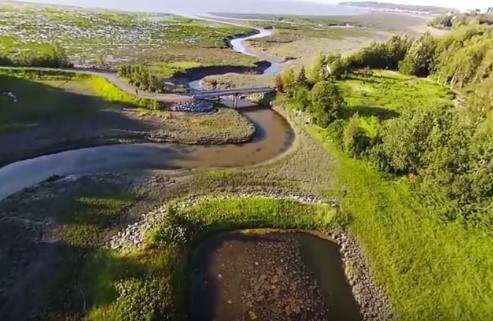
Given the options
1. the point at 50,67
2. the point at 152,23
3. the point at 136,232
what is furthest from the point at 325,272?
the point at 152,23

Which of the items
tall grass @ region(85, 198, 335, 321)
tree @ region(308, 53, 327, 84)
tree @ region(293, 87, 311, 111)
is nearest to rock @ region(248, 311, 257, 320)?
tall grass @ region(85, 198, 335, 321)

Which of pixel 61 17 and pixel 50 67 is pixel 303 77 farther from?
pixel 61 17

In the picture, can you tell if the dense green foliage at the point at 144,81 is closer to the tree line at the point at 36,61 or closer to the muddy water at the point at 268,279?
the tree line at the point at 36,61

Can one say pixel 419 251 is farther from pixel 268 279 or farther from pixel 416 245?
pixel 268 279

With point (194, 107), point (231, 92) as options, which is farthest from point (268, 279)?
point (231, 92)

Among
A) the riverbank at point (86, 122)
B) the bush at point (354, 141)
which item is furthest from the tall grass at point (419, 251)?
the riverbank at point (86, 122)

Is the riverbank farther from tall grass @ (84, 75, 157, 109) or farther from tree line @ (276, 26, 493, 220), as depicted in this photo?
tree line @ (276, 26, 493, 220)
